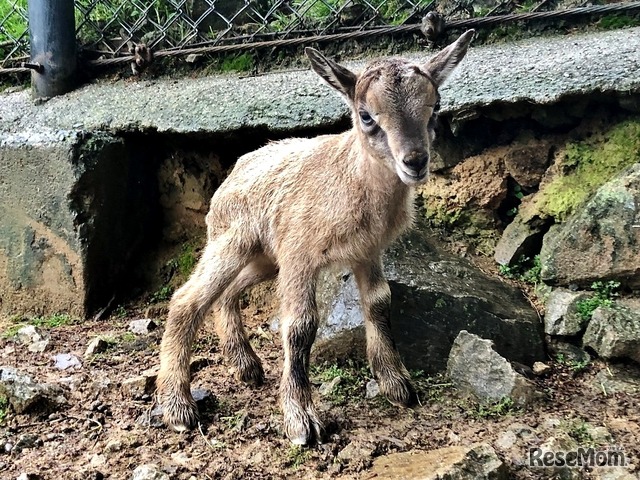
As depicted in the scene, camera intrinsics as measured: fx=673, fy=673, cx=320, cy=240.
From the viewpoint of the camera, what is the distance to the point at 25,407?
4156 millimetres

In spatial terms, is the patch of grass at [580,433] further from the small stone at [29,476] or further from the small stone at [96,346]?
the small stone at [96,346]

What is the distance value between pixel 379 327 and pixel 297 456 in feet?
3.56

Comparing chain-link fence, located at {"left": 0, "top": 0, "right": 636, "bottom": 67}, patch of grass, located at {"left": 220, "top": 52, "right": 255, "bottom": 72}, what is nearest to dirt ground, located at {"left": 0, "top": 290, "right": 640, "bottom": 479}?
patch of grass, located at {"left": 220, "top": 52, "right": 255, "bottom": 72}

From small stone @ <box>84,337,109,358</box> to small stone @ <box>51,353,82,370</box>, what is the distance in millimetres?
99

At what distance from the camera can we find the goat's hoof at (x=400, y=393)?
170 inches

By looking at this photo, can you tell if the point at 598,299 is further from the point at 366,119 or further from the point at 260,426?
the point at 260,426

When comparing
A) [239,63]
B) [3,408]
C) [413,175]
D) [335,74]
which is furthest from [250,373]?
[239,63]

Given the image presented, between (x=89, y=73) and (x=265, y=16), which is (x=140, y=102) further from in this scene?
(x=265, y=16)

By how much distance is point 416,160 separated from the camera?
146 inches

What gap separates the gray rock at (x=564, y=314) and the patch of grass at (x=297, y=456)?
204 cm

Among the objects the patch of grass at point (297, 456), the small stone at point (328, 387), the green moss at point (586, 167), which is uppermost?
the green moss at point (586, 167)

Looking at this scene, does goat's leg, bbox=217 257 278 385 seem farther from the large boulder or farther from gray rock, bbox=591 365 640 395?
gray rock, bbox=591 365 640 395

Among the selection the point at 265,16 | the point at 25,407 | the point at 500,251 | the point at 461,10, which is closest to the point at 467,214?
the point at 500,251

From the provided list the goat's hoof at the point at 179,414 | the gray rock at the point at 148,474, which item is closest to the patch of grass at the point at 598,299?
the goat's hoof at the point at 179,414
